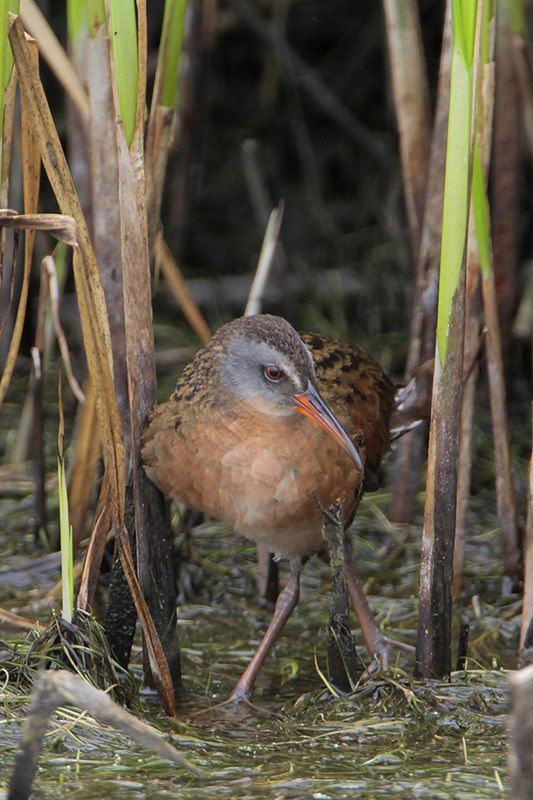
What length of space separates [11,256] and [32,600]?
51.4 inches

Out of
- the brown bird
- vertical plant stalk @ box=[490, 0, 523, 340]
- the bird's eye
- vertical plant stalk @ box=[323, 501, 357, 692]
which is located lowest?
vertical plant stalk @ box=[323, 501, 357, 692]

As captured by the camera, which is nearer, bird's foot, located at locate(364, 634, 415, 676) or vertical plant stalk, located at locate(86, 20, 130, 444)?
vertical plant stalk, located at locate(86, 20, 130, 444)

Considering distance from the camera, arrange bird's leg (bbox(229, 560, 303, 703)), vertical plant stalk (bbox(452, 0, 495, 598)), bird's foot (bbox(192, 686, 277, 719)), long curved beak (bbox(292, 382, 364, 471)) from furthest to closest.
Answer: bird's leg (bbox(229, 560, 303, 703)) → bird's foot (bbox(192, 686, 277, 719)) → long curved beak (bbox(292, 382, 364, 471)) → vertical plant stalk (bbox(452, 0, 495, 598))

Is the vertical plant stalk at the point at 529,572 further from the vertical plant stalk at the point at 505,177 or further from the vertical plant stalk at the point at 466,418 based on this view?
the vertical plant stalk at the point at 505,177

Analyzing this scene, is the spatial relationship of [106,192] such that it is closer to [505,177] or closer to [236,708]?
[236,708]

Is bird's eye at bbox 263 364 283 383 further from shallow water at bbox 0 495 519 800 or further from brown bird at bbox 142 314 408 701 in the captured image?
shallow water at bbox 0 495 519 800

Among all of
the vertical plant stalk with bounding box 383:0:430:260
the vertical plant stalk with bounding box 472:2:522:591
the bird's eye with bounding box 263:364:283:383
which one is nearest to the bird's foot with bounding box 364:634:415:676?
the vertical plant stalk with bounding box 472:2:522:591

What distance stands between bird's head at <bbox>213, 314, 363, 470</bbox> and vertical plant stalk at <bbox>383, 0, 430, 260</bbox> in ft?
3.35

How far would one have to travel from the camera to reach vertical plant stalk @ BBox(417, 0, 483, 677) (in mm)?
2766

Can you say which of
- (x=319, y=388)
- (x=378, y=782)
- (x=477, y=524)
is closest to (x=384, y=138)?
(x=477, y=524)

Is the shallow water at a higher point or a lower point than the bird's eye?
lower

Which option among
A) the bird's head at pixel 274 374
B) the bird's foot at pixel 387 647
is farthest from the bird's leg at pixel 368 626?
the bird's head at pixel 274 374

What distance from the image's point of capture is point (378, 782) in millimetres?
2771

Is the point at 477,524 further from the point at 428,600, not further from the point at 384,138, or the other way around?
the point at 384,138
